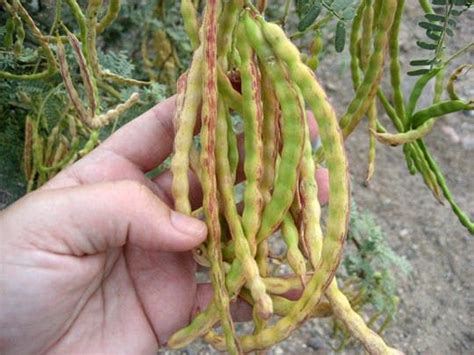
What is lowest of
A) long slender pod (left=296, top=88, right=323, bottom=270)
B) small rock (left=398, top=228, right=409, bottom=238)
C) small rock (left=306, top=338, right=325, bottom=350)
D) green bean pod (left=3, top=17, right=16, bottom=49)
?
small rock (left=306, top=338, right=325, bottom=350)

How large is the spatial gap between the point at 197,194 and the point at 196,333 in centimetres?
32

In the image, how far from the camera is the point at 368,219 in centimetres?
211

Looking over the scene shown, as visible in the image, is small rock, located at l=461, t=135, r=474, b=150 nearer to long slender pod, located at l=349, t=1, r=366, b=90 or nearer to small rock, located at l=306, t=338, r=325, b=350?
small rock, located at l=306, t=338, r=325, b=350

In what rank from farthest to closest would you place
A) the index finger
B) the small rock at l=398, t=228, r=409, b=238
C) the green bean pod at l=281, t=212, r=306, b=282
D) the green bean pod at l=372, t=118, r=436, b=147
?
the small rock at l=398, t=228, r=409, b=238 → the index finger → the green bean pod at l=372, t=118, r=436, b=147 → the green bean pod at l=281, t=212, r=306, b=282

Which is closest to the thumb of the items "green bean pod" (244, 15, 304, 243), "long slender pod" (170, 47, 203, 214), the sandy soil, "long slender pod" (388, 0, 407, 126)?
"long slender pod" (170, 47, 203, 214)

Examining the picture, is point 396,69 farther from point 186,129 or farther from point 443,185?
point 186,129

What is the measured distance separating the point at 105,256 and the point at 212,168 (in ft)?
1.47

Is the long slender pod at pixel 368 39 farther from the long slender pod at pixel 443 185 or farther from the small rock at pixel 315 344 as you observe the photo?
the small rock at pixel 315 344

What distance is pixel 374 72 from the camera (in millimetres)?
1120

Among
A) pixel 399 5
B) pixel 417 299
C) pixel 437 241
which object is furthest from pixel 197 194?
pixel 437 241

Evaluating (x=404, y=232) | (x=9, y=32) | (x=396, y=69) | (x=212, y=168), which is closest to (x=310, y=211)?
(x=212, y=168)

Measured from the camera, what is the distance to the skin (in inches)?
48.4

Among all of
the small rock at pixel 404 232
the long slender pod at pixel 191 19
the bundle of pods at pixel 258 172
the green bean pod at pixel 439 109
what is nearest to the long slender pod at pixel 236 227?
the bundle of pods at pixel 258 172

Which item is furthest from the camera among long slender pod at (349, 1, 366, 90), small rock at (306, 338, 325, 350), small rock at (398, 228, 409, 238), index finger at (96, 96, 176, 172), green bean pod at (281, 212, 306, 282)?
small rock at (398, 228, 409, 238)
